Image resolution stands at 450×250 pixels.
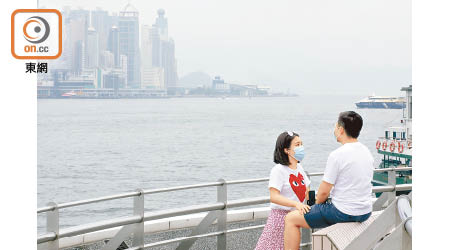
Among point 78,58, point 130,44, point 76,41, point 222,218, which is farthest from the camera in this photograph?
point 130,44

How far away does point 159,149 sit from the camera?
67000 millimetres

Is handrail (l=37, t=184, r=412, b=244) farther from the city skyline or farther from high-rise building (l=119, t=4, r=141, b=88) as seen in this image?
the city skyline

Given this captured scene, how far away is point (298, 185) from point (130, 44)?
268ft

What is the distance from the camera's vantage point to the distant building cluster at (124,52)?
258 feet

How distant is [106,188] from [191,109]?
58.1 meters

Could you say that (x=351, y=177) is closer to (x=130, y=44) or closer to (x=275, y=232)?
(x=275, y=232)

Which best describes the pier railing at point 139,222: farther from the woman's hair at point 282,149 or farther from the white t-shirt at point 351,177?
the white t-shirt at point 351,177

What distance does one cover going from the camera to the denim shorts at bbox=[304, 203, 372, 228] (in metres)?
4.05

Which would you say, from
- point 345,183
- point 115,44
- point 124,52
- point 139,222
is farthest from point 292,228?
point 115,44

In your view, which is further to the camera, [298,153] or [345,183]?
[298,153]

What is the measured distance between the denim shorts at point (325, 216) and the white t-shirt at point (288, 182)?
Answer: 0.52 ft

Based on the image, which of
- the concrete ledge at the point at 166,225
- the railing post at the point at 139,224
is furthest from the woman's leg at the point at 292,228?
the concrete ledge at the point at 166,225
